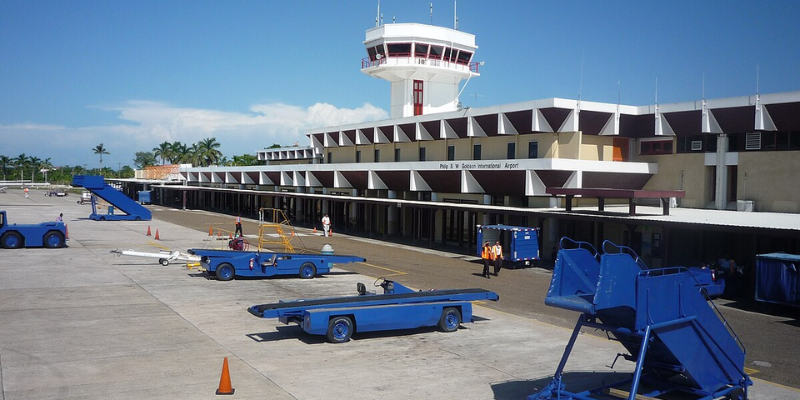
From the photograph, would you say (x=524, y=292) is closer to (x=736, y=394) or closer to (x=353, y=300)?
(x=353, y=300)

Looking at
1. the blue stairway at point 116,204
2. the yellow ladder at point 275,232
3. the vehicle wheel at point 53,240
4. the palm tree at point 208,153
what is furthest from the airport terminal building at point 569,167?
the palm tree at point 208,153

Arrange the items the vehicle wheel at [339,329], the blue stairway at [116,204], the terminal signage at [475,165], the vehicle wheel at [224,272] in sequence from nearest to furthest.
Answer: the vehicle wheel at [339,329]
the vehicle wheel at [224,272]
the terminal signage at [475,165]
the blue stairway at [116,204]

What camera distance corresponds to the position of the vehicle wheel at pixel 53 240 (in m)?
37.4

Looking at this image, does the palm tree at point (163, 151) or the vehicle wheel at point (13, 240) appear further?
the palm tree at point (163, 151)

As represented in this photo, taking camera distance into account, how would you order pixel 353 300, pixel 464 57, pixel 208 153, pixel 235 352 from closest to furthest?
pixel 235 352 → pixel 353 300 → pixel 464 57 → pixel 208 153

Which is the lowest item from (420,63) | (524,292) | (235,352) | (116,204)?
(524,292)

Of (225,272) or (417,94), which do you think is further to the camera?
(417,94)

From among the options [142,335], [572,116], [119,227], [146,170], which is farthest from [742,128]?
[146,170]

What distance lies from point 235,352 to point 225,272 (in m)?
12.0

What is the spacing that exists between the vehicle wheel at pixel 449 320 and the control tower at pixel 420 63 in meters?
41.6

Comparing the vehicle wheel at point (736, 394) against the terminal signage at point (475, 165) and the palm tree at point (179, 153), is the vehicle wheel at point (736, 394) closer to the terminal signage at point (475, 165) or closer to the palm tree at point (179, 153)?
the terminal signage at point (475, 165)

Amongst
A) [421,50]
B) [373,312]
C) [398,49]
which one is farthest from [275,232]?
[373,312]

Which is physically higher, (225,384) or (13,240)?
(13,240)

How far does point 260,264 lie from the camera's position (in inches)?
1074
